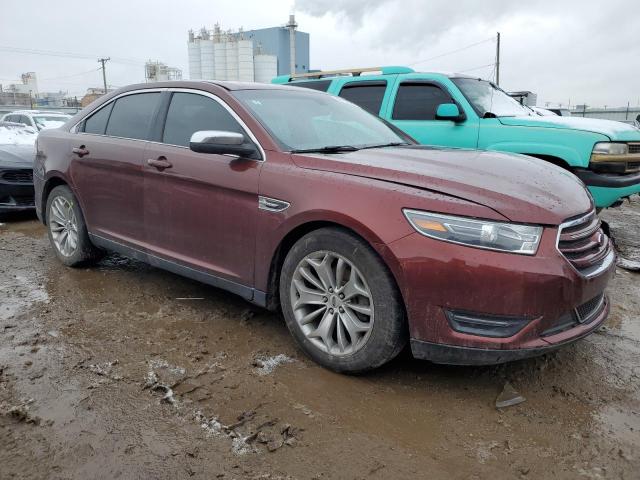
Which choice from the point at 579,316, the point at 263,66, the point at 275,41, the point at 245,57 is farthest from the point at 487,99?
the point at 275,41

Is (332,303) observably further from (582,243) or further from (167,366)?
(582,243)

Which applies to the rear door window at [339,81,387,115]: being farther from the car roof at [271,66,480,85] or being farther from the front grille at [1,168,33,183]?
the front grille at [1,168,33,183]

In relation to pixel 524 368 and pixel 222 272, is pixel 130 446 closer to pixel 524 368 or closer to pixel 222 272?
pixel 222 272

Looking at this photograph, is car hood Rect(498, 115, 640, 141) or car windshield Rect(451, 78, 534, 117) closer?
car hood Rect(498, 115, 640, 141)

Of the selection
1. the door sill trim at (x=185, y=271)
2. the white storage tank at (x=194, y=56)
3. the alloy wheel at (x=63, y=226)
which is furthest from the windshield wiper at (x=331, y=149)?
the white storage tank at (x=194, y=56)

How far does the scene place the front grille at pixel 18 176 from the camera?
6.65m

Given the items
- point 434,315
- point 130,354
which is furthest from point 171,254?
point 434,315

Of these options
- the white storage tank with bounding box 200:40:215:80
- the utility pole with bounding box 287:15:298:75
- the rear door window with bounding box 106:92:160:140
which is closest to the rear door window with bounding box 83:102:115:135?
the rear door window with bounding box 106:92:160:140

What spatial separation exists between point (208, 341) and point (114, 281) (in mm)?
1603

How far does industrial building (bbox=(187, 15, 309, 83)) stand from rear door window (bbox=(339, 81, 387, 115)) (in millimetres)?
40260

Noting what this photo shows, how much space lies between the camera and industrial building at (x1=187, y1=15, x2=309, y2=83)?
46.2 metres

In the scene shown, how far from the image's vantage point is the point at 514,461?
6.97ft

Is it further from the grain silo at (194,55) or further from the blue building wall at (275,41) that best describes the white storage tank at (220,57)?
the blue building wall at (275,41)

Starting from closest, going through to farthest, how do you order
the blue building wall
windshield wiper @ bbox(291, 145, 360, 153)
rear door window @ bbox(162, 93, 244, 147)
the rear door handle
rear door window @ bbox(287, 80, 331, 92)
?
windshield wiper @ bbox(291, 145, 360, 153), rear door window @ bbox(162, 93, 244, 147), the rear door handle, rear door window @ bbox(287, 80, 331, 92), the blue building wall
